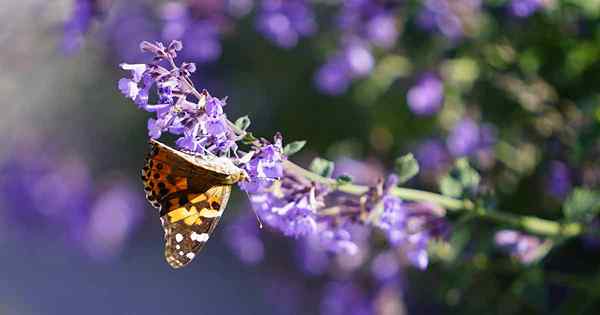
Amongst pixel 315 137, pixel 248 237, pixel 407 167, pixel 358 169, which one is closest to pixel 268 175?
pixel 407 167

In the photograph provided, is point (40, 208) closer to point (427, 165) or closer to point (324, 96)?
point (324, 96)

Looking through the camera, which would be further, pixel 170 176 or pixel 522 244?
pixel 522 244

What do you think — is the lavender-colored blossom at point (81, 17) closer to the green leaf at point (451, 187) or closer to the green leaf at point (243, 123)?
the green leaf at point (243, 123)

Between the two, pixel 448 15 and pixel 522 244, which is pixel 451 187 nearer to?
pixel 522 244

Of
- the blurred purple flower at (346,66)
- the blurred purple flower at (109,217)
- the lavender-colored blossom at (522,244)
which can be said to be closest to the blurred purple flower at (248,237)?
the blurred purple flower at (346,66)

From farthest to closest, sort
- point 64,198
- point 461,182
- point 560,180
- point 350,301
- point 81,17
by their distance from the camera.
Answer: point 64,198
point 350,301
point 560,180
point 81,17
point 461,182

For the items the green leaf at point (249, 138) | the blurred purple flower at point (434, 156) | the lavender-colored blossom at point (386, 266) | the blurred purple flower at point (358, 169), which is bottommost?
the lavender-colored blossom at point (386, 266)

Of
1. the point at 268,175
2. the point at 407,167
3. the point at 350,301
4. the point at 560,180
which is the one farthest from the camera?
the point at 350,301
